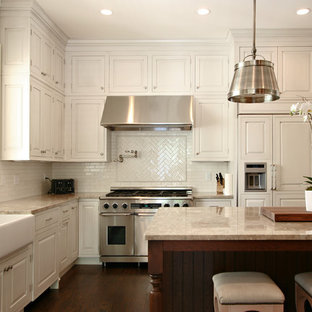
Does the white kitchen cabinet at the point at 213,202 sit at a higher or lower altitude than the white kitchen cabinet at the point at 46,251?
higher

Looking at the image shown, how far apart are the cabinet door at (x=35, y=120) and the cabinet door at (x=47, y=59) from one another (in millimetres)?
252

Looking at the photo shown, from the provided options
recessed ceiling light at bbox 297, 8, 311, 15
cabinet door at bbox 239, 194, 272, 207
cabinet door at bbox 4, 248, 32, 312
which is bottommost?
cabinet door at bbox 4, 248, 32, 312

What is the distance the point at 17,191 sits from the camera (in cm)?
413

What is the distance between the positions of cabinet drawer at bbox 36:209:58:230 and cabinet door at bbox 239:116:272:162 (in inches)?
93.0

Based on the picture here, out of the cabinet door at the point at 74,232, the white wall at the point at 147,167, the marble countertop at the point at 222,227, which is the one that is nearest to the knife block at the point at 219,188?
the white wall at the point at 147,167

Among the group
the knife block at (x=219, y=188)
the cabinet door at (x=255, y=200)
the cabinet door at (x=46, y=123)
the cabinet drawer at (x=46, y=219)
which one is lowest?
the cabinet drawer at (x=46, y=219)

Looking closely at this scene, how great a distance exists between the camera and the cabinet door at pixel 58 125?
14.9ft

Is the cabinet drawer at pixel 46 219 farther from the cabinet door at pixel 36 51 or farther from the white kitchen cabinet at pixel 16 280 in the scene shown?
the cabinet door at pixel 36 51

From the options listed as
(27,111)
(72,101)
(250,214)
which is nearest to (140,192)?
(72,101)

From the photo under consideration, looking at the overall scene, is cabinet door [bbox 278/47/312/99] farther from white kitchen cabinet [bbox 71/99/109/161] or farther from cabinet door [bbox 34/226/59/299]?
cabinet door [bbox 34/226/59/299]

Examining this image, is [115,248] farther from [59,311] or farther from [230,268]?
[230,268]

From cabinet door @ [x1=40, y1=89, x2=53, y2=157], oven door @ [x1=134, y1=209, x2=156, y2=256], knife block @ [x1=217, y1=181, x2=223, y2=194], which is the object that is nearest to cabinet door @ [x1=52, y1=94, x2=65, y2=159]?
cabinet door @ [x1=40, y1=89, x2=53, y2=157]

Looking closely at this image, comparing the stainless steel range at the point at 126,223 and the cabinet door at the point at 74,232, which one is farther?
the stainless steel range at the point at 126,223

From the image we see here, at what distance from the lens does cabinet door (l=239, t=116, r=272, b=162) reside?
450 cm
